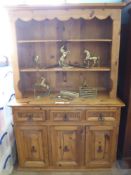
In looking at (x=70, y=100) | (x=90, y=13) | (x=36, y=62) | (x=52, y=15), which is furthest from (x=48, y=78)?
(x=90, y=13)

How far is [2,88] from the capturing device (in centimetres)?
186

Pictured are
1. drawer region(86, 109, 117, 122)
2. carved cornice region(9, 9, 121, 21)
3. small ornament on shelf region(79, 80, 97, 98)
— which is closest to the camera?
carved cornice region(9, 9, 121, 21)

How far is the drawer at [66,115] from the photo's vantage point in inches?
73.3

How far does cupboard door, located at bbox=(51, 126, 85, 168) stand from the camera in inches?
75.8

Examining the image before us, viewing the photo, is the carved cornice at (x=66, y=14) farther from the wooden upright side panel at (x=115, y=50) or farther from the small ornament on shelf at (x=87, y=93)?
the small ornament on shelf at (x=87, y=93)

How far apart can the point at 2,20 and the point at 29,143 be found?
58.2 inches

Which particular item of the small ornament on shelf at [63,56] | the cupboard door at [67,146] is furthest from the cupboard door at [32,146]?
the small ornament on shelf at [63,56]

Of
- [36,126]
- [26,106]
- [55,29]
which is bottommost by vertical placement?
[36,126]

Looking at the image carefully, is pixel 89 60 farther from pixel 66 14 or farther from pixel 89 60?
pixel 66 14

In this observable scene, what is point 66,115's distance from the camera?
188 cm

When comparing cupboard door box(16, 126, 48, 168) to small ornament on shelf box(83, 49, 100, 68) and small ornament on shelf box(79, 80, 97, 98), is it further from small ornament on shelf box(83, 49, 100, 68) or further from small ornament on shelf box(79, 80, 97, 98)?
small ornament on shelf box(83, 49, 100, 68)

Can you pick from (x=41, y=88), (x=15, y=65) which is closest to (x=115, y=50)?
(x=41, y=88)

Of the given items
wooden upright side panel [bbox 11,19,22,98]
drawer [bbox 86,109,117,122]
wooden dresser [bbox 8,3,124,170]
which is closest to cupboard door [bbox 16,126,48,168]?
wooden dresser [bbox 8,3,124,170]

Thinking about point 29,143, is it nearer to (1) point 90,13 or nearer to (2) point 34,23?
(2) point 34,23
